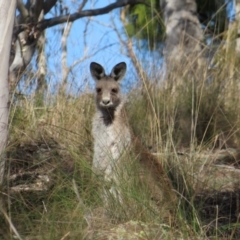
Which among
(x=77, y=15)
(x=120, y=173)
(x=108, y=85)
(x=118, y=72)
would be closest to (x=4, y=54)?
(x=120, y=173)

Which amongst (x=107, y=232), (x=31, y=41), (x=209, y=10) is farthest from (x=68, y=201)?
(x=209, y=10)

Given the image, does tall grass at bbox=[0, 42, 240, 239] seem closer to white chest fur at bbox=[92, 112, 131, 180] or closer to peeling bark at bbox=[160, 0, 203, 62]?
white chest fur at bbox=[92, 112, 131, 180]

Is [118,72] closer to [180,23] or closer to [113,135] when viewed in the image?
[113,135]

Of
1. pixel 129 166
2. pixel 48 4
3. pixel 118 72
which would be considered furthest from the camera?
pixel 48 4

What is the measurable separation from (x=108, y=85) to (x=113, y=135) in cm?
56

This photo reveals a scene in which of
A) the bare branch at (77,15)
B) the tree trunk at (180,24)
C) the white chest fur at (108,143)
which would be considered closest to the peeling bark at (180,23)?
the tree trunk at (180,24)

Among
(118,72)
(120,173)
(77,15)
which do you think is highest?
(77,15)

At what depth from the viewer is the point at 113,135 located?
6262 millimetres

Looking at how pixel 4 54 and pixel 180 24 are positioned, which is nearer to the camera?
pixel 4 54

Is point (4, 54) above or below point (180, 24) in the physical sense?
below

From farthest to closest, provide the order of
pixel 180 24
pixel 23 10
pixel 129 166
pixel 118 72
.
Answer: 1. pixel 180 24
2. pixel 23 10
3. pixel 118 72
4. pixel 129 166

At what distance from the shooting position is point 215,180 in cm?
605

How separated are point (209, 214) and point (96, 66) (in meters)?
1.88

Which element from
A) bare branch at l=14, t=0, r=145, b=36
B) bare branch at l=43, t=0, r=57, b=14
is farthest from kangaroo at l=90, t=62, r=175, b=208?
bare branch at l=43, t=0, r=57, b=14
